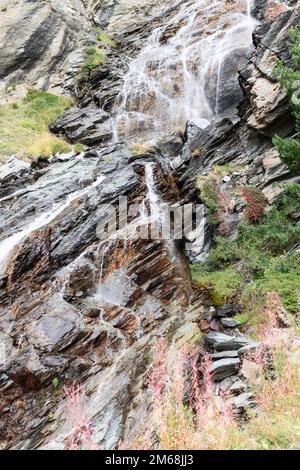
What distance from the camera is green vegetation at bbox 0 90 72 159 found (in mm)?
17516

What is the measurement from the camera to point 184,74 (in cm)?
2067

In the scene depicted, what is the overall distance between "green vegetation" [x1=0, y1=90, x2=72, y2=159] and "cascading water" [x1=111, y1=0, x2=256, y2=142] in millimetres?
3595

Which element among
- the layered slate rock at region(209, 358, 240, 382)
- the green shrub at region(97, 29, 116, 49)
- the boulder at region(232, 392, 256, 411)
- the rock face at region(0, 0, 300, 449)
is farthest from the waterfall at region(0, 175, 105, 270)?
the green shrub at region(97, 29, 116, 49)

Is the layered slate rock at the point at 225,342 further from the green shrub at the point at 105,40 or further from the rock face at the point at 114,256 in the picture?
the green shrub at the point at 105,40

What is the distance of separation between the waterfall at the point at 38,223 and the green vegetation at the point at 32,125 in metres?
5.40

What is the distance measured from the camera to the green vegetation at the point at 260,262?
8.68m

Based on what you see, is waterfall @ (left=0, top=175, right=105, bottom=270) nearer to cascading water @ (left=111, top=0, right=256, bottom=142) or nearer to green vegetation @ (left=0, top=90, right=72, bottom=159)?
green vegetation @ (left=0, top=90, right=72, bottom=159)

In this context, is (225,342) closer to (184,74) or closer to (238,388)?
(238,388)

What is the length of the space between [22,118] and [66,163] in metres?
7.55

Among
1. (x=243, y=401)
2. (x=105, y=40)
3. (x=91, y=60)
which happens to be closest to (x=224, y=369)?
(x=243, y=401)

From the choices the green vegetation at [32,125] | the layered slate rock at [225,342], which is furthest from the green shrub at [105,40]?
the layered slate rock at [225,342]

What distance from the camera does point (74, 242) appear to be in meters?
10.9
